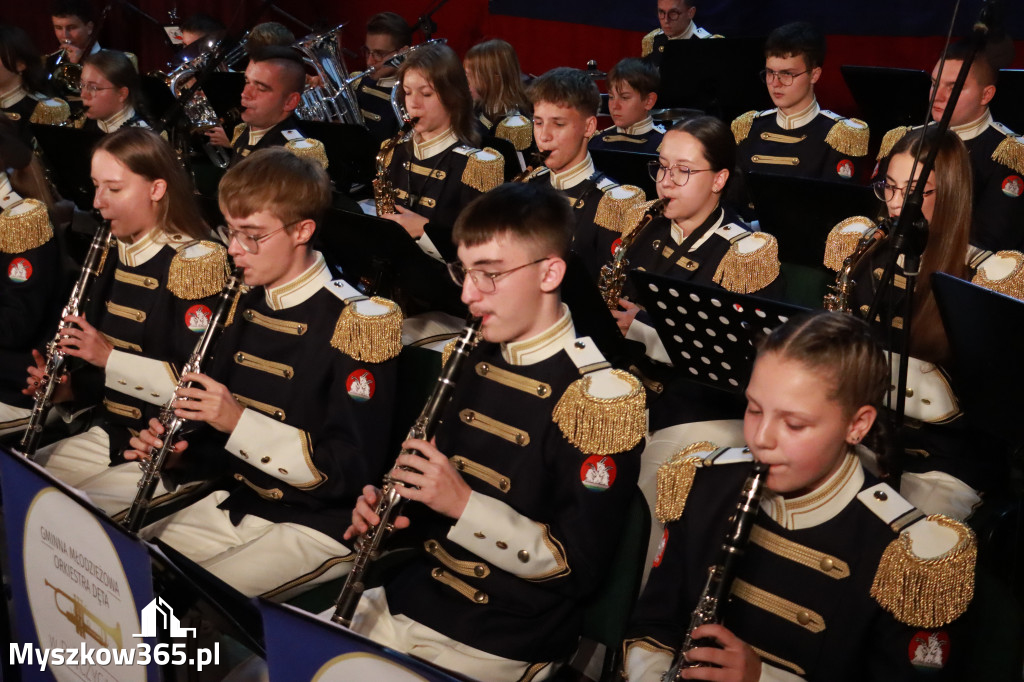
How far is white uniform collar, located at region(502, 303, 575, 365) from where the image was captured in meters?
2.02

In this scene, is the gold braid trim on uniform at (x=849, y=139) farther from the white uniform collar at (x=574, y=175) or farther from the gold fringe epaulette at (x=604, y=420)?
the gold fringe epaulette at (x=604, y=420)

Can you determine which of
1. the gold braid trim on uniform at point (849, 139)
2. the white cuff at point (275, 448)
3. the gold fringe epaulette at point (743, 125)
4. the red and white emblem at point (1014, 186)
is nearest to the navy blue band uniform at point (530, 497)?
the white cuff at point (275, 448)

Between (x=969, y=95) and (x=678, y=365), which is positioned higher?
(x=969, y=95)

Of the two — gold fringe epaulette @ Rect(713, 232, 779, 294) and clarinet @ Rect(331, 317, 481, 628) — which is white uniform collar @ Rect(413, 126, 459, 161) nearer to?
gold fringe epaulette @ Rect(713, 232, 779, 294)

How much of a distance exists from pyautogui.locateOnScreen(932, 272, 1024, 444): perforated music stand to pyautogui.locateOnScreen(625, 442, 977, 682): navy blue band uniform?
467mm

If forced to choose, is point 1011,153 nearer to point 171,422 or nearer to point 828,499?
point 828,499

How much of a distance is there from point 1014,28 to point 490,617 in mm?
5448

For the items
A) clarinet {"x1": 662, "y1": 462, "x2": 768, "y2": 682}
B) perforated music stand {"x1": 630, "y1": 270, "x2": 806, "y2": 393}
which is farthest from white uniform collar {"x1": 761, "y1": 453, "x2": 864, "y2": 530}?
perforated music stand {"x1": 630, "y1": 270, "x2": 806, "y2": 393}

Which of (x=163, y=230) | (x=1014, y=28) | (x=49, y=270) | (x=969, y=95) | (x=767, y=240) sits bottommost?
(x=49, y=270)

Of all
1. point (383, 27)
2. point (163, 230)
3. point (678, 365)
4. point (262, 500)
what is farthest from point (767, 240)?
point (383, 27)

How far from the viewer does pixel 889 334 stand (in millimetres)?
2049

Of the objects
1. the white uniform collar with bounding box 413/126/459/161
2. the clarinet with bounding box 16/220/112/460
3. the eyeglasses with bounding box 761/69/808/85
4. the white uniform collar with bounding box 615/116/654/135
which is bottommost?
the clarinet with bounding box 16/220/112/460

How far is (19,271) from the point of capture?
3158 millimetres

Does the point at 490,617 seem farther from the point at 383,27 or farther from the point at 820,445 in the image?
the point at 383,27
